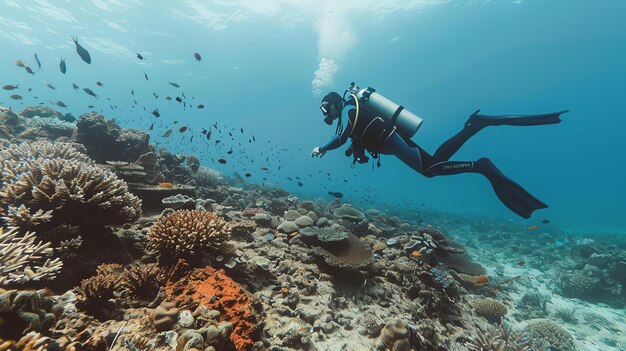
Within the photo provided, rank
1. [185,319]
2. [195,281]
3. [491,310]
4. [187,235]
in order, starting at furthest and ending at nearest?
[491,310], [187,235], [195,281], [185,319]

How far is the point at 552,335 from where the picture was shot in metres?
8.55

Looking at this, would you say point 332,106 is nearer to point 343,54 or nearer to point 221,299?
point 221,299

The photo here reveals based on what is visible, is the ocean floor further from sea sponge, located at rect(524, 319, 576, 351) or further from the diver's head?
the diver's head

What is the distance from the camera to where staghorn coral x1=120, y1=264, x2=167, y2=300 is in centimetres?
369

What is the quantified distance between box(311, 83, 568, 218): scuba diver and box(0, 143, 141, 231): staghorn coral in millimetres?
5362

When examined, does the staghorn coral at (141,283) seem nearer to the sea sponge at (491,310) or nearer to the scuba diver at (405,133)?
the scuba diver at (405,133)

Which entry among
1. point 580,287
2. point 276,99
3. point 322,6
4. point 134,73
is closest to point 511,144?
point 276,99

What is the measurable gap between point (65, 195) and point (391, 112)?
7348mm

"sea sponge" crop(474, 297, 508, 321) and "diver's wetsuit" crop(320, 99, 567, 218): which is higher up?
"diver's wetsuit" crop(320, 99, 567, 218)

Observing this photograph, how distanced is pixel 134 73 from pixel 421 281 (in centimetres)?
7978

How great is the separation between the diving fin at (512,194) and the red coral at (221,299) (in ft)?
20.9

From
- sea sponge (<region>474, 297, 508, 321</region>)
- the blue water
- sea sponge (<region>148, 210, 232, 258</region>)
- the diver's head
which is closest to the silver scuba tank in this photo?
the diver's head

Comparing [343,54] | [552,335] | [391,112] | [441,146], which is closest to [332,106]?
[391,112]

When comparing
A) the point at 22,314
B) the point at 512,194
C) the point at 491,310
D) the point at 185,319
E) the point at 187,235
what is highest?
the point at 512,194
